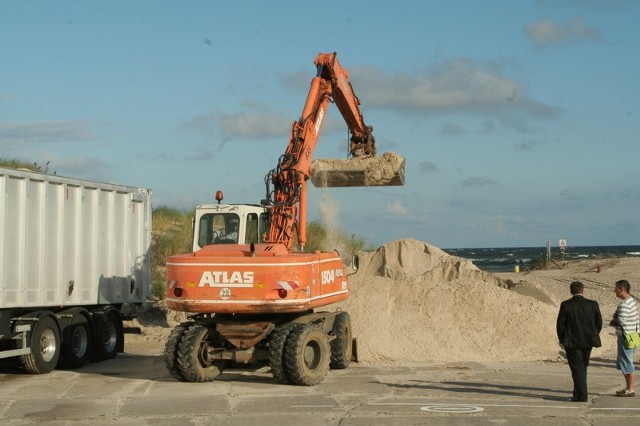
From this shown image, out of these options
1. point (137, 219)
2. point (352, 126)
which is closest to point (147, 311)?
point (137, 219)

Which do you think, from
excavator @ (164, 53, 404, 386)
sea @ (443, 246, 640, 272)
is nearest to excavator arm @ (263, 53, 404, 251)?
excavator @ (164, 53, 404, 386)

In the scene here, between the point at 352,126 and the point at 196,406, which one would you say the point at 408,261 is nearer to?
the point at 352,126

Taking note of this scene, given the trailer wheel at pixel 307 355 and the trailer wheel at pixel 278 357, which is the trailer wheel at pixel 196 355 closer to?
the trailer wheel at pixel 278 357

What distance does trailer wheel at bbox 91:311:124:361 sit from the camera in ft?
63.8

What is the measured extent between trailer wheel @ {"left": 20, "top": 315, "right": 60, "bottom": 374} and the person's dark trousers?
923 centimetres

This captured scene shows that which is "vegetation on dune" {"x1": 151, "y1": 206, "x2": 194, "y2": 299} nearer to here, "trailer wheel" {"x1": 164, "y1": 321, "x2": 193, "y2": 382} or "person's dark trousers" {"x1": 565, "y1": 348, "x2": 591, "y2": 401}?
"trailer wheel" {"x1": 164, "y1": 321, "x2": 193, "y2": 382}

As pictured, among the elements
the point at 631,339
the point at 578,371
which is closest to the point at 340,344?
the point at 578,371

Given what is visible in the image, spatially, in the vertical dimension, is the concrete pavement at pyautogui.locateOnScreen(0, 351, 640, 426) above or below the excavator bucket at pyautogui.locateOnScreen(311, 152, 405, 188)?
below

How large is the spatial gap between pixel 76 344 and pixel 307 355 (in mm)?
5527

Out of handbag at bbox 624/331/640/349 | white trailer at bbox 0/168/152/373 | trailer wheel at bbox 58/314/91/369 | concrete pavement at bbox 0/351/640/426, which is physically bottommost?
concrete pavement at bbox 0/351/640/426

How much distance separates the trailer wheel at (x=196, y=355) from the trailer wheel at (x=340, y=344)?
7.74ft

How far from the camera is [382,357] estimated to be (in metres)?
19.1

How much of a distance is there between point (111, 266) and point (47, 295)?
256 centimetres

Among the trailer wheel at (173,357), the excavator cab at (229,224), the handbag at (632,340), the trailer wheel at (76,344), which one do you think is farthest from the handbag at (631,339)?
the trailer wheel at (76,344)
